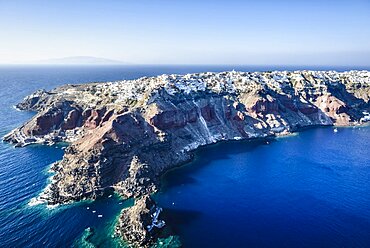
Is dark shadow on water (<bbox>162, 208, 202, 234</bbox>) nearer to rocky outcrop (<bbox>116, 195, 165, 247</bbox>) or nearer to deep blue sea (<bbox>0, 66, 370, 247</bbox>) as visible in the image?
deep blue sea (<bbox>0, 66, 370, 247</bbox>)

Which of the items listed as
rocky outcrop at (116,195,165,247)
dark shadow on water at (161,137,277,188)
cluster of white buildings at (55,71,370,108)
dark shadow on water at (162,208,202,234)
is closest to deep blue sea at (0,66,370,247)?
dark shadow on water at (162,208,202,234)

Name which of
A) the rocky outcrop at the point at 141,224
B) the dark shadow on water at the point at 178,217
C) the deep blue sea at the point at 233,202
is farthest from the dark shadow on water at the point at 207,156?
the rocky outcrop at the point at 141,224

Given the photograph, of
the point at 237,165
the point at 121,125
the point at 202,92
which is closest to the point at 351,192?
the point at 237,165

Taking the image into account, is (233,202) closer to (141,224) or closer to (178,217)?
(178,217)

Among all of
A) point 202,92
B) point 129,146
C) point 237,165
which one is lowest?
point 237,165

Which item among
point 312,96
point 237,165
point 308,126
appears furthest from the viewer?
point 312,96

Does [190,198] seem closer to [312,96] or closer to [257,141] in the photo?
[257,141]

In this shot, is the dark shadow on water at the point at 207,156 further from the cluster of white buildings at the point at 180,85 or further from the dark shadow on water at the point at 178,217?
the cluster of white buildings at the point at 180,85

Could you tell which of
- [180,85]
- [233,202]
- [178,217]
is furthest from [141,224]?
[180,85]
